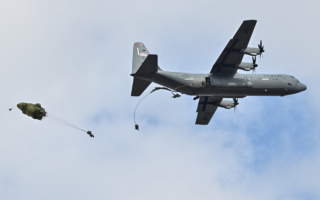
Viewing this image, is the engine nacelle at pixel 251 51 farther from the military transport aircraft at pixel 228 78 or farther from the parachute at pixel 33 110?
the parachute at pixel 33 110

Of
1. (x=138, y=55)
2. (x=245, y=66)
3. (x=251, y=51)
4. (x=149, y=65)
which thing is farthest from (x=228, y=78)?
(x=138, y=55)

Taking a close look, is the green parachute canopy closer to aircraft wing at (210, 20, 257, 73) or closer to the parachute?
the parachute

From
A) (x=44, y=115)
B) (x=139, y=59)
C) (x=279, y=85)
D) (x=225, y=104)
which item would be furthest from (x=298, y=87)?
(x=44, y=115)

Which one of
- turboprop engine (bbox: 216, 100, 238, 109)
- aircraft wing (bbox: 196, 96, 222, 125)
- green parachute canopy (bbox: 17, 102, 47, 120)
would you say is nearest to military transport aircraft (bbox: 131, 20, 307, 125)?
aircraft wing (bbox: 196, 96, 222, 125)

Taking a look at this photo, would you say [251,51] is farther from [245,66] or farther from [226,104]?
[226,104]

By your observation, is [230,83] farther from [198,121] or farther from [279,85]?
[198,121]

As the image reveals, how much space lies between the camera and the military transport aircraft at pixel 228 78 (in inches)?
1323

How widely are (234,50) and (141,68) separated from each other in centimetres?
728

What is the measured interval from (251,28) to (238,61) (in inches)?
117

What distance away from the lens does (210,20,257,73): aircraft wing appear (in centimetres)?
3325

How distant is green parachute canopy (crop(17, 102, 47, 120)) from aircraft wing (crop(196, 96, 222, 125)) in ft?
53.7

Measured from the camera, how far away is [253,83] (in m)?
35.0

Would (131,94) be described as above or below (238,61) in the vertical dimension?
below

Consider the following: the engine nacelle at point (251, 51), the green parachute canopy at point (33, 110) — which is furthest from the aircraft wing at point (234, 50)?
the green parachute canopy at point (33, 110)
